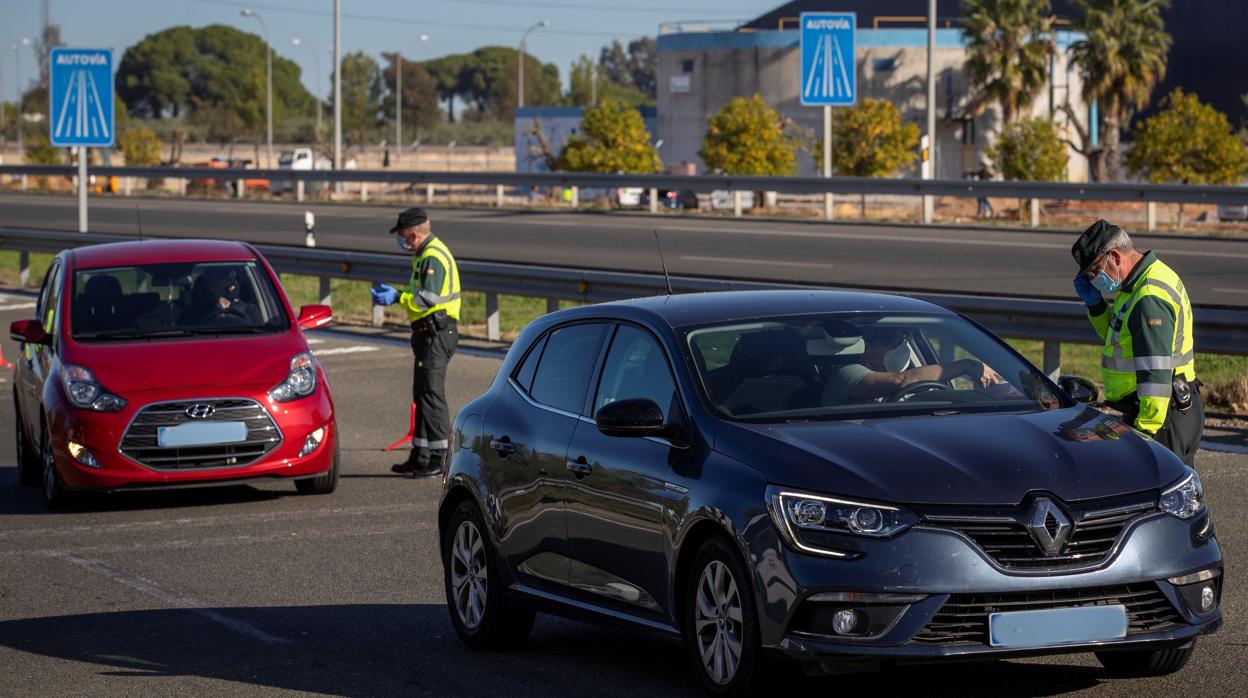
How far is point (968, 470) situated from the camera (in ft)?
19.5

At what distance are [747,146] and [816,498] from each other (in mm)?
54790

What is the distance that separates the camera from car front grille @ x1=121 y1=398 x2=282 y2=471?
1147cm

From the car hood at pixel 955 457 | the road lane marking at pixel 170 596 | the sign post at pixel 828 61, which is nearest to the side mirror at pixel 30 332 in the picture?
the road lane marking at pixel 170 596

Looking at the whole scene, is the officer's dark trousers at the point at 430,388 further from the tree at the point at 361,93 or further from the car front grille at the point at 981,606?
the tree at the point at 361,93

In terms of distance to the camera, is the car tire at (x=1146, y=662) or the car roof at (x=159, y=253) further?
the car roof at (x=159, y=253)

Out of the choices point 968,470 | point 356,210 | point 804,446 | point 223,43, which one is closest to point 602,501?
point 804,446

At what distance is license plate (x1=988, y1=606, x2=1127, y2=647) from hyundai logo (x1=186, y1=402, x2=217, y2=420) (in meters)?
6.82

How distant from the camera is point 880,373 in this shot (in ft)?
22.7

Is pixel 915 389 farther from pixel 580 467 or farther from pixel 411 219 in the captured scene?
pixel 411 219

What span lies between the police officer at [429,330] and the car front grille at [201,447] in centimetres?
136

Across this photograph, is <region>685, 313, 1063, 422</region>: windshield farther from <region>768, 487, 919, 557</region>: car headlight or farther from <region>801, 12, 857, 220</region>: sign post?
<region>801, 12, 857, 220</region>: sign post

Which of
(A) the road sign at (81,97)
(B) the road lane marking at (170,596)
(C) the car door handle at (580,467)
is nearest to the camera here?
(C) the car door handle at (580,467)

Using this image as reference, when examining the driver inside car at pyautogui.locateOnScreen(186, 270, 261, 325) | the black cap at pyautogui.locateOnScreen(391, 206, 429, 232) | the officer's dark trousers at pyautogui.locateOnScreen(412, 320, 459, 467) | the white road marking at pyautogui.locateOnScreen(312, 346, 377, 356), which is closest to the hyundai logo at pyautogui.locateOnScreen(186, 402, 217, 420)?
the driver inside car at pyautogui.locateOnScreen(186, 270, 261, 325)

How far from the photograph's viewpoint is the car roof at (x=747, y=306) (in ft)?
23.6
